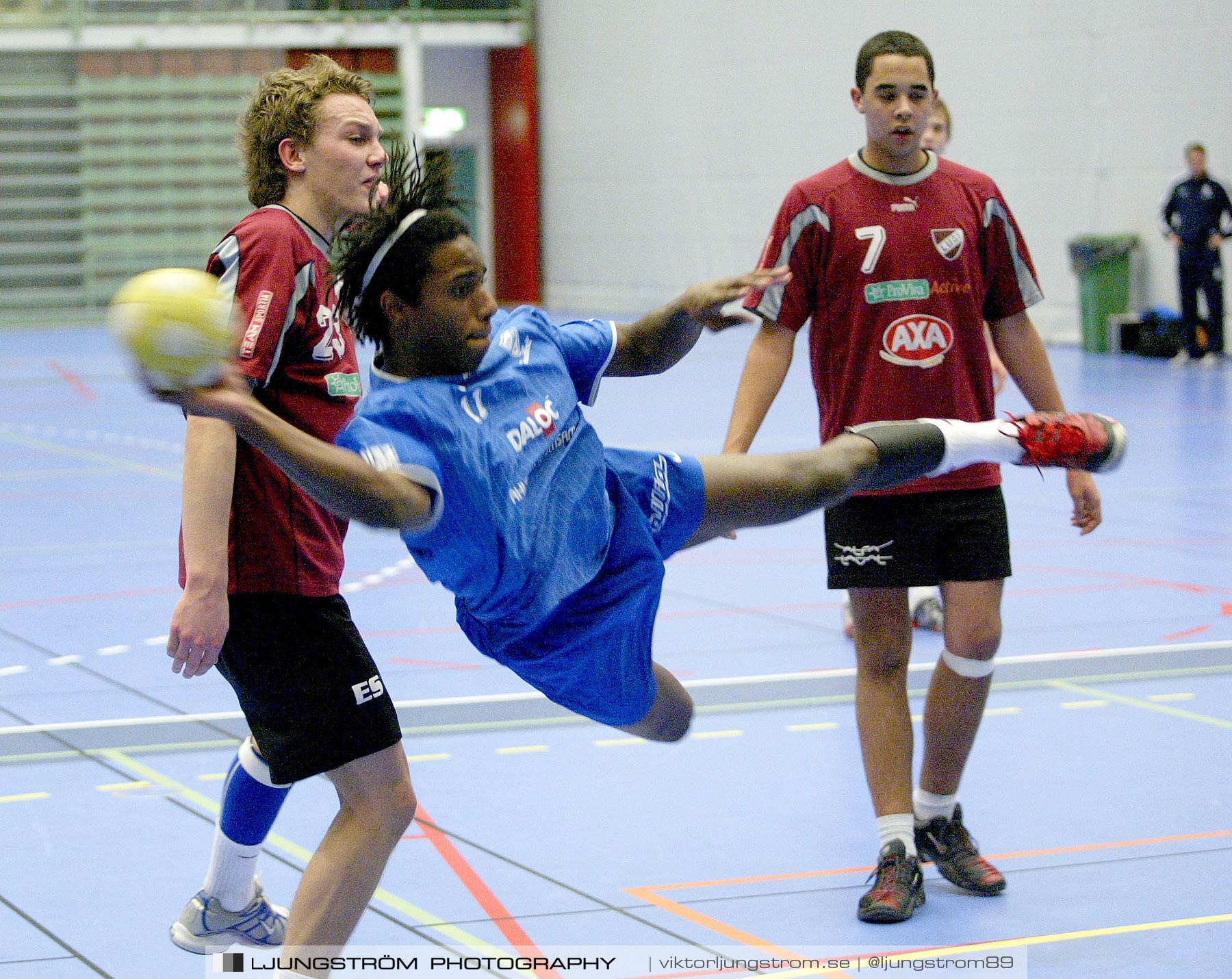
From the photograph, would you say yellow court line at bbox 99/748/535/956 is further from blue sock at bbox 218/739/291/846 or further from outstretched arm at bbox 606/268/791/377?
outstretched arm at bbox 606/268/791/377

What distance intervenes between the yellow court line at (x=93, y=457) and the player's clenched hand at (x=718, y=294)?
8.41m

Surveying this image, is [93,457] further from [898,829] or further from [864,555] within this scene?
[898,829]

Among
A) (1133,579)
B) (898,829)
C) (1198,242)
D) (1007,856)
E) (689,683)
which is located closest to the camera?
(898,829)

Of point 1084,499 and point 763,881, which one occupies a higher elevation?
point 1084,499

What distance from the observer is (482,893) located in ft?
13.4

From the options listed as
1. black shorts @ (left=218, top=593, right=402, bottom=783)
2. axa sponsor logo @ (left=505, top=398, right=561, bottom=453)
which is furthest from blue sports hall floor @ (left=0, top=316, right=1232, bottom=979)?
axa sponsor logo @ (left=505, top=398, right=561, bottom=453)

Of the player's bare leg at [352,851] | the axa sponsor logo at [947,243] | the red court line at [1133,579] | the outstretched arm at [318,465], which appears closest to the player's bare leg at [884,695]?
the axa sponsor logo at [947,243]

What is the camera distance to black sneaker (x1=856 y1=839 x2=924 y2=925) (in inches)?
153

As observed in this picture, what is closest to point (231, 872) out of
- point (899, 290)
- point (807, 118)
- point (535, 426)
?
point (535, 426)

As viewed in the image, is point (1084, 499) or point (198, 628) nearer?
point (198, 628)

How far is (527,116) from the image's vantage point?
27484 millimetres

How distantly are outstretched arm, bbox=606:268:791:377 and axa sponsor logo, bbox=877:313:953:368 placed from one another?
0.58m

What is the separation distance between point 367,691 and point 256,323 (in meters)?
0.76

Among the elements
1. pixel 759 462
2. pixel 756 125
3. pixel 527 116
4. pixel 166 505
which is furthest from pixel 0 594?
pixel 527 116
